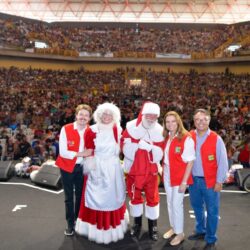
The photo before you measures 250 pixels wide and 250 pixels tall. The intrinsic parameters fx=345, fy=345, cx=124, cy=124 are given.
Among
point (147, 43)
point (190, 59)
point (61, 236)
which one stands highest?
point (147, 43)

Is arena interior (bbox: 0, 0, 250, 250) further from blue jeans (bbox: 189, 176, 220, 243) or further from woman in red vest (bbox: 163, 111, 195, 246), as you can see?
woman in red vest (bbox: 163, 111, 195, 246)

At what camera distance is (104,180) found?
3771 millimetres

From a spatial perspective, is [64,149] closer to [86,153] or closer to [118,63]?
[86,153]

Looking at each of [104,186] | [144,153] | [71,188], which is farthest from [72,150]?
[144,153]

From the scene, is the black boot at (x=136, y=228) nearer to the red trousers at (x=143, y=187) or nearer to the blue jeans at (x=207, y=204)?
the red trousers at (x=143, y=187)

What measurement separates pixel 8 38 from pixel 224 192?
19.7 metres

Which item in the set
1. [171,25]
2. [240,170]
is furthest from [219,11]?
[240,170]

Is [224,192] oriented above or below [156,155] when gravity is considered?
below

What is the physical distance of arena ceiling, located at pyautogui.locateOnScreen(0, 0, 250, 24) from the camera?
26.6 metres

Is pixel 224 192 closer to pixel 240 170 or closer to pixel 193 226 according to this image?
pixel 240 170

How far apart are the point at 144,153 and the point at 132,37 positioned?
2359cm

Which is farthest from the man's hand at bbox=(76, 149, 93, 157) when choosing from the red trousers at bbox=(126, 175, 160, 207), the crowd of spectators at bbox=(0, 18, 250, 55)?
the crowd of spectators at bbox=(0, 18, 250, 55)

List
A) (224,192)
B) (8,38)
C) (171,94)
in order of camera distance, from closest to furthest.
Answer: (224,192) < (171,94) < (8,38)

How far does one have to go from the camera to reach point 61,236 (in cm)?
407
